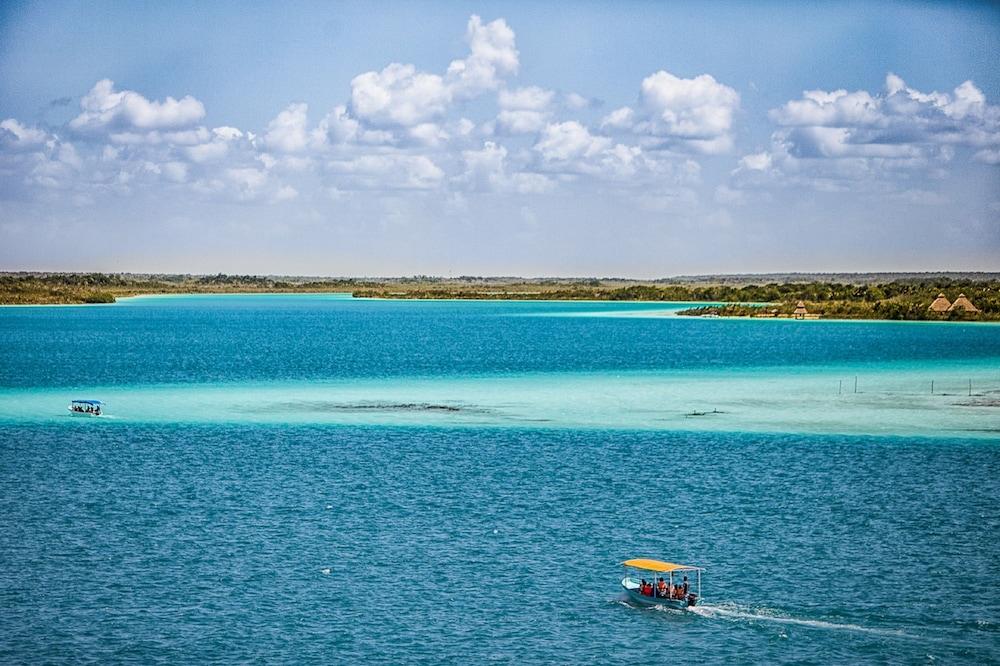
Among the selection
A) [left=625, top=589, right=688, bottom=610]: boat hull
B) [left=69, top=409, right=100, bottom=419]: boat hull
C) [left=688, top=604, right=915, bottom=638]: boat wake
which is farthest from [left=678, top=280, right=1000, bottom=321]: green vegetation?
[left=625, top=589, right=688, bottom=610]: boat hull

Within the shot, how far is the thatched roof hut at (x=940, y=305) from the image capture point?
150500 mm

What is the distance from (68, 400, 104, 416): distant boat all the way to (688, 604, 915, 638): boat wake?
35708 millimetres

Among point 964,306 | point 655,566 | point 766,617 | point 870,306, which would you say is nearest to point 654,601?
point 655,566

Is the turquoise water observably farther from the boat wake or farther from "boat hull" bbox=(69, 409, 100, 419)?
"boat hull" bbox=(69, 409, 100, 419)

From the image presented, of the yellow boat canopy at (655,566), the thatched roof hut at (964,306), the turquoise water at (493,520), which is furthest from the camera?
the thatched roof hut at (964,306)

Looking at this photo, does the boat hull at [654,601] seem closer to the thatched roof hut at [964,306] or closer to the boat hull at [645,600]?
the boat hull at [645,600]

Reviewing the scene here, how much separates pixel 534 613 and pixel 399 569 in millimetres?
3984

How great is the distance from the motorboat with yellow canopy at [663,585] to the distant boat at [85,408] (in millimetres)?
33567

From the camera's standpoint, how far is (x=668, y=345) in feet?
362

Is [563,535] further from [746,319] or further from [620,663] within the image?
[746,319]

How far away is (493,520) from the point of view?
31.9 meters

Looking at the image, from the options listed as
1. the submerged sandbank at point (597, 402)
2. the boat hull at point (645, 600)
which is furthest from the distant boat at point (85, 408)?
the boat hull at point (645, 600)

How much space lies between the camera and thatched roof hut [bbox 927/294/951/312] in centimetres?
15050

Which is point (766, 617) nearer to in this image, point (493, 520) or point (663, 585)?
point (663, 585)
